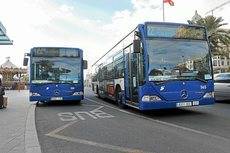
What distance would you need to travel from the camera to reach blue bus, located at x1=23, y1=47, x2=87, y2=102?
65.3ft

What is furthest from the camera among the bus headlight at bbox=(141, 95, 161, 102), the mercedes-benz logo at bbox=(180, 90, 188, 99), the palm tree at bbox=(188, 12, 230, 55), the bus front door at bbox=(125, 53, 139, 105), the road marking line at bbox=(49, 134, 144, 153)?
the palm tree at bbox=(188, 12, 230, 55)

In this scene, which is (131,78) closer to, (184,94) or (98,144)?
(184,94)

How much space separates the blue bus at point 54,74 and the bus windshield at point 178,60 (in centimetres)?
764

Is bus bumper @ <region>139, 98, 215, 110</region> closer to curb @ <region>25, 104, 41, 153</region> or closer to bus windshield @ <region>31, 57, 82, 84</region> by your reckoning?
curb @ <region>25, 104, 41, 153</region>

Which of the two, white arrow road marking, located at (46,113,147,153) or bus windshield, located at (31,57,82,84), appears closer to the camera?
white arrow road marking, located at (46,113,147,153)

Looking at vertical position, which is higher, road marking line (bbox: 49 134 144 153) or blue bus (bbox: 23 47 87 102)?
blue bus (bbox: 23 47 87 102)

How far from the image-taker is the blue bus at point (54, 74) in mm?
19891

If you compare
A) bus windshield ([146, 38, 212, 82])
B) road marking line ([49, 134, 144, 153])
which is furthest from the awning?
road marking line ([49, 134, 144, 153])

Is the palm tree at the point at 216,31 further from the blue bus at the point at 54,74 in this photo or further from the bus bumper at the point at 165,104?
the bus bumper at the point at 165,104

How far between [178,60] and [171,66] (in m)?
0.33

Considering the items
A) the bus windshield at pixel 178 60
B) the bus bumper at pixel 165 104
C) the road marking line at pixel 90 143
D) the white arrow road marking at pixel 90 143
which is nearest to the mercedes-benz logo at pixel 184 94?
the bus bumper at pixel 165 104

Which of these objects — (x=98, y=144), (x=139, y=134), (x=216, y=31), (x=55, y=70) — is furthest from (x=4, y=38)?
(x=98, y=144)

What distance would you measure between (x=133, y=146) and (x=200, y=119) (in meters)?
5.11

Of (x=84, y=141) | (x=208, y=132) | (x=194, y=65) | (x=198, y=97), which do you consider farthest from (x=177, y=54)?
(x=84, y=141)
